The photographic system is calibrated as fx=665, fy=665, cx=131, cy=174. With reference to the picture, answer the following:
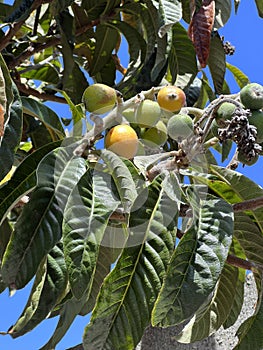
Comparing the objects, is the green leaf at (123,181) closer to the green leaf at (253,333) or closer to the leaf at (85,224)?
the leaf at (85,224)

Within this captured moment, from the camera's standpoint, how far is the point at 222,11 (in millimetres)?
1186

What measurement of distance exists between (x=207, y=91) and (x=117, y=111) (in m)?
0.72

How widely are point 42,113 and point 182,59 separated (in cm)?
49

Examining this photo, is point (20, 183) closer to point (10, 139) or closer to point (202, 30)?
point (10, 139)

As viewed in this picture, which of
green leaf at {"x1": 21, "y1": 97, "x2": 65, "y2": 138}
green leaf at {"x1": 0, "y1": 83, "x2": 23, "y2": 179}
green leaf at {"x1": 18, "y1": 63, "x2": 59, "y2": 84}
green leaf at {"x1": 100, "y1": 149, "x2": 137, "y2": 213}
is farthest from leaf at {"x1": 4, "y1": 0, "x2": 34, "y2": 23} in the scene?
green leaf at {"x1": 18, "y1": 63, "x2": 59, "y2": 84}

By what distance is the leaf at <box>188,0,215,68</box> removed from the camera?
3.09ft

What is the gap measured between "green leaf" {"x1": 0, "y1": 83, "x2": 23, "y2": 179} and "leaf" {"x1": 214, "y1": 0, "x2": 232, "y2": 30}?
0.48 metres

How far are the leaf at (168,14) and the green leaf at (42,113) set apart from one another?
0.67ft

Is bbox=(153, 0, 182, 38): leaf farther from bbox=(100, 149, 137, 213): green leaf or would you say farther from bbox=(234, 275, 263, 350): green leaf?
bbox=(234, 275, 263, 350): green leaf

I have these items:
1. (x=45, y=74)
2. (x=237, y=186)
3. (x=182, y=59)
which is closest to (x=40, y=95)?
(x=45, y=74)

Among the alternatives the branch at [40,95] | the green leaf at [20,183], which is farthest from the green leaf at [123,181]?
the branch at [40,95]

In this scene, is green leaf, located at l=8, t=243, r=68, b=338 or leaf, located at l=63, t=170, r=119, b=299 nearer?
leaf, located at l=63, t=170, r=119, b=299

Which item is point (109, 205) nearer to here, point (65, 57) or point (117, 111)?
point (117, 111)

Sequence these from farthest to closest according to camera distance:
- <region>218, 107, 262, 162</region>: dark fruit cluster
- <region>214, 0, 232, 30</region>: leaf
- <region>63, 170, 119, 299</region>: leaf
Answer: <region>214, 0, 232, 30</region>: leaf, <region>218, 107, 262, 162</region>: dark fruit cluster, <region>63, 170, 119, 299</region>: leaf
